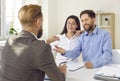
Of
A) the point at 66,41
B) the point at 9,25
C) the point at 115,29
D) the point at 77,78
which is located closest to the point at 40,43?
the point at 77,78

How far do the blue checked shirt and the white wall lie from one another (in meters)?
1.65

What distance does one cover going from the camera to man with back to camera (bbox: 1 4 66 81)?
121 cm

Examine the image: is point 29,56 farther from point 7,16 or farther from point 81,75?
point 7,16

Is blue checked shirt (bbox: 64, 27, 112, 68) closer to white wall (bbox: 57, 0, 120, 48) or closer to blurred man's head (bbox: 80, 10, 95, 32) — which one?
blurred man's head (bbox: 80, 10, 95, 32)

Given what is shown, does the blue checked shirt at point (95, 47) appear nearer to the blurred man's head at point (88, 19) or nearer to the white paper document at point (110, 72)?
the blurred man's head at point (88, 19)

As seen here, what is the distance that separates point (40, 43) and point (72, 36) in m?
1.50

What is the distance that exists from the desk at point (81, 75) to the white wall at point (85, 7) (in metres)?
2.21

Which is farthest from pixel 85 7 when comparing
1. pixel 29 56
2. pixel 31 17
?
pixel 29 56

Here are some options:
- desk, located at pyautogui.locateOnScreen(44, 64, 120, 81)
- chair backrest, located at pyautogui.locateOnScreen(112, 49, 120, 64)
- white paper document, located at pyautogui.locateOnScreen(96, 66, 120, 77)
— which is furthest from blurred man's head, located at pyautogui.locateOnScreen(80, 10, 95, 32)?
white paper document, located at pyautogui.locateOnScreen(96, 66, 120, 77)

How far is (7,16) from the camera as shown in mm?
3605

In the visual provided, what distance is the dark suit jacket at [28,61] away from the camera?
3.94 ft

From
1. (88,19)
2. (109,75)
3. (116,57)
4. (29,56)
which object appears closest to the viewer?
(29,56)

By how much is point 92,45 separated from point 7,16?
192 cm

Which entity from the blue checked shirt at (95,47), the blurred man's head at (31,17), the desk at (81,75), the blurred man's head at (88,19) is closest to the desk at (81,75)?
the desk at (81,75)
